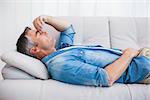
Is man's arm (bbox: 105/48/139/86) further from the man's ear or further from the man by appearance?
the man's ear

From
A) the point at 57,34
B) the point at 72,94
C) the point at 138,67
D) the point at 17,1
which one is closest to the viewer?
the point at 72,94

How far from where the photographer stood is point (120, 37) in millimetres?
2182

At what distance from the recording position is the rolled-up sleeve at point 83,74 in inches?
60.2

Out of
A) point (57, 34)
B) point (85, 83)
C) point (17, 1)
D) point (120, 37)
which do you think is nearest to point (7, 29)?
point (17, 1)

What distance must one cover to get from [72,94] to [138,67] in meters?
0.47

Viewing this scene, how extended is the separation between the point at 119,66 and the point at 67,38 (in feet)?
1.78

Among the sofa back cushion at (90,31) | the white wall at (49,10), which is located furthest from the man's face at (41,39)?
the white wall at (49,10)

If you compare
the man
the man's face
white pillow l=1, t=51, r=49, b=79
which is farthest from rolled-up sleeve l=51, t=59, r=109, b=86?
the man's face

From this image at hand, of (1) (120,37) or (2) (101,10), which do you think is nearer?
(1) (120,37)

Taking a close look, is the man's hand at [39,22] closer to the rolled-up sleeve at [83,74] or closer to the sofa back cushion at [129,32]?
the rolled-up sleeve at [83,74]

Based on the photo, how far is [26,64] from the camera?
1.63 metres

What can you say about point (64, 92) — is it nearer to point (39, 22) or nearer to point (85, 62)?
point (85, 62)

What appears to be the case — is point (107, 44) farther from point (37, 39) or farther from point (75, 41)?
point (37, 39)

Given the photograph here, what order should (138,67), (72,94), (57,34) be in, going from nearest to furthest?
(72,94), (138,67), (57,34)
